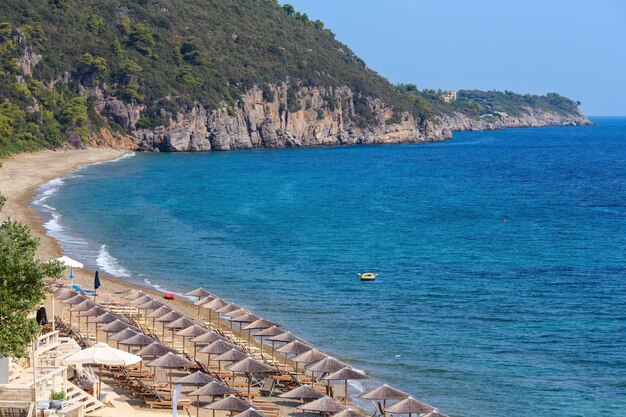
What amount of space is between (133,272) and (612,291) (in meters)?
23.7

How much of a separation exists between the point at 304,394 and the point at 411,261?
95.6ft

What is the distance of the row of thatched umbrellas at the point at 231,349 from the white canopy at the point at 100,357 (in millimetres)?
Result: 2026

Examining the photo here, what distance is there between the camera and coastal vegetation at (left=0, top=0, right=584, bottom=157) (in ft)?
442

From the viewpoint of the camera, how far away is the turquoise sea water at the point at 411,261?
3369 centimetres

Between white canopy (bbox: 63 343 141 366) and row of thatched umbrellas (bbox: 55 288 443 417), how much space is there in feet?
6.65

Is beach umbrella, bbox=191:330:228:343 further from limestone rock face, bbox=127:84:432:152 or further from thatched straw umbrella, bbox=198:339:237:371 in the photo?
limestone rock face, bbox=127:84:432:152

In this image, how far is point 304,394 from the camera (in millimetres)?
27531

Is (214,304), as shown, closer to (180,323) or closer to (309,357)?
(180,323)

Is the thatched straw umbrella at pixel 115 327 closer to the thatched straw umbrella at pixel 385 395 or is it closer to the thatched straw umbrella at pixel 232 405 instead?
the thatched straw umbrella at pixel 232 405

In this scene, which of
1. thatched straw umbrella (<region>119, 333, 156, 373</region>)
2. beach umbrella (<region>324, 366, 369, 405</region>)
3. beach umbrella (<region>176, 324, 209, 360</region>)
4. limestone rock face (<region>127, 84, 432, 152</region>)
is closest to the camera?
beach umbrella (<region>324, 366, 369, 405</region>)

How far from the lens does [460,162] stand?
147250 millimetres

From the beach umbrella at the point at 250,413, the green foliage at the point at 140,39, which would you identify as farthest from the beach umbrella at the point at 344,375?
the green foliage at the point at 140,39

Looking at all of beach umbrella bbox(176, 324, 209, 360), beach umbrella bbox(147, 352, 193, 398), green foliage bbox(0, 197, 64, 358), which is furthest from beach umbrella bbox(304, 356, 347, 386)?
green foliage bbox(0, 197, 64, 358)

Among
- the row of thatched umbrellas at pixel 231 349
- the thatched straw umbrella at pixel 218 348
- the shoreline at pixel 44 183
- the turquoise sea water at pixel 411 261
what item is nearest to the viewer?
the row of thatched umbrellas at pixel 231 349
